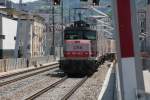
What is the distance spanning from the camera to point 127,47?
11.9 ft

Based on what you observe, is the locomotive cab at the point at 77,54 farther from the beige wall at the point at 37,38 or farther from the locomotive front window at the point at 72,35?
the beige wall at the point at 37,38

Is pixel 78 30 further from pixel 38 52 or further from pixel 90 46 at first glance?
pixel 38 52

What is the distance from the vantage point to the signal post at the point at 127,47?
3.58 meters

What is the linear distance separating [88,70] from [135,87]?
1110 inches

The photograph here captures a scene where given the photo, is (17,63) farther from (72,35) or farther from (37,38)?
(37,38)

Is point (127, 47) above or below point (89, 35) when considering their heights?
below

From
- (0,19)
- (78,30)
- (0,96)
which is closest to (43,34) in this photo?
(0,19)

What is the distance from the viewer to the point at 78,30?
32031mm

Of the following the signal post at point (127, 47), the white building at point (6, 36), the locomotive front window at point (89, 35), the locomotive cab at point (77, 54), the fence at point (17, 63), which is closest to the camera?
the signal post at point (127, 47)

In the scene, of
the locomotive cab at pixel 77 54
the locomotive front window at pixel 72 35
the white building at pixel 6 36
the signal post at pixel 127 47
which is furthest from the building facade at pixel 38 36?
the signal post at pixel 127 47

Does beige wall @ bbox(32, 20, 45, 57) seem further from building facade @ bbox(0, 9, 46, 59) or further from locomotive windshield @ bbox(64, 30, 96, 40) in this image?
locomotive windshield @ bbox(64, 30, 96, 40)

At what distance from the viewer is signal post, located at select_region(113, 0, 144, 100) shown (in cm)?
358

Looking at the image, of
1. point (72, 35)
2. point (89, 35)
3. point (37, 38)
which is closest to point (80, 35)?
point (72, 35)

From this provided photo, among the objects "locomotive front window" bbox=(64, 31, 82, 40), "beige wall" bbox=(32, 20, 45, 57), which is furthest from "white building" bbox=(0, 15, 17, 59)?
"beige wall" bbox=(32, 20, 45, 57)
